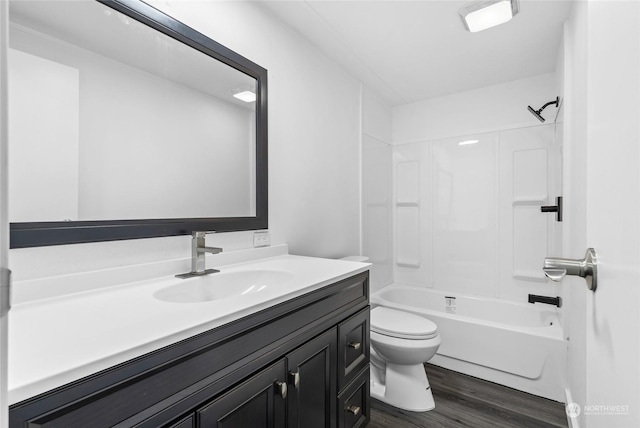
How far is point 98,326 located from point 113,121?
0.74 m

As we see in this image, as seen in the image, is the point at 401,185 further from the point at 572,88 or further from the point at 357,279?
the point at 357,279

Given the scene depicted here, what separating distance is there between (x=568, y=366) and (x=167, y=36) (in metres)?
2.82

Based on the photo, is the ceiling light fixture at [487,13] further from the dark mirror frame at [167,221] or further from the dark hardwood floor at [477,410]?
the dark hardwood floor at [477,410]

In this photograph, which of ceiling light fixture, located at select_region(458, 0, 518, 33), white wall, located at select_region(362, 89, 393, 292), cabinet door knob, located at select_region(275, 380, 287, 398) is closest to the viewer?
cabinet door knob, located at select_region(275, 380, 287, 398)

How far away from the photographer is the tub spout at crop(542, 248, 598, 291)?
1.62 feet

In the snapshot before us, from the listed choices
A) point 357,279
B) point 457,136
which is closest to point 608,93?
point 357,279

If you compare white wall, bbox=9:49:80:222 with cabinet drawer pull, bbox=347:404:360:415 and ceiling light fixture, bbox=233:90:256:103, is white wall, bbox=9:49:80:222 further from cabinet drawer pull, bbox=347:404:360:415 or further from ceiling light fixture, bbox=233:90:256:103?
cabinet drawer pull, bbox=347:404:360:415

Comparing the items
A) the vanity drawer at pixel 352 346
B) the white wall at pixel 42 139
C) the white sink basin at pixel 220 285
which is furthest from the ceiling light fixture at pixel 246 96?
the vanity drawer at pixel 352 346

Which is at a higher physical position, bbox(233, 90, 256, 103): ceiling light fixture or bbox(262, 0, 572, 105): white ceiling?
A: bbox(262, 0, 572, 105): white ceiling

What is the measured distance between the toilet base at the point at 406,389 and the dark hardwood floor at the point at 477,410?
3 centimetres

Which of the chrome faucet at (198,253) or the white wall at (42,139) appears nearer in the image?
the white wall at (42,139)

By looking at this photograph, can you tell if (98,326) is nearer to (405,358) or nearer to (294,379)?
(294,379)

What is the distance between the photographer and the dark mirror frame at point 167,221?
889 millimetres

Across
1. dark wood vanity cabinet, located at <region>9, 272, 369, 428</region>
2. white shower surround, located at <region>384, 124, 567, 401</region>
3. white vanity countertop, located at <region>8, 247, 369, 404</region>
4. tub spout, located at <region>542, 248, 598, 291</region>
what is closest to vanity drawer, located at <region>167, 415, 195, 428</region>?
dark wood vanity cabinet, located at <region>9, 272, 369, 428</region>
